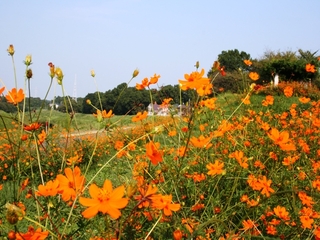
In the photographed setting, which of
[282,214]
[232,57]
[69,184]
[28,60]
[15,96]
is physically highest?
[232,57]

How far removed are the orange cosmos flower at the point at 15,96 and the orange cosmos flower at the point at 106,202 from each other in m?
0.56

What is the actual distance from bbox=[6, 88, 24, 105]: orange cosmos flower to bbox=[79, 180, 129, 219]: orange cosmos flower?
0.56 m

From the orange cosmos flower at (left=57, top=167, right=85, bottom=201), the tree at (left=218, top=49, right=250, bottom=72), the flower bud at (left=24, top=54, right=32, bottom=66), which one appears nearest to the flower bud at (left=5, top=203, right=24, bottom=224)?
the orange cosmos flower at (left=57, top=167, right=85, bottom=201)

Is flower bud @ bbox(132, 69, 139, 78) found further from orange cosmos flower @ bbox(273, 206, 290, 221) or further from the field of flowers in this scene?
orange cosmos flower @ bbox(273, 206, 290, 221)

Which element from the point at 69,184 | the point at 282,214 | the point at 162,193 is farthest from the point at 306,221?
the point at 69,184

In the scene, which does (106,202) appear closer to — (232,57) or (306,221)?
(306,221)

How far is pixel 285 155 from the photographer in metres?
2.00

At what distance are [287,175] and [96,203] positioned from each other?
160cm

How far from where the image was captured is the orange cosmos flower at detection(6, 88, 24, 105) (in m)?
1.03

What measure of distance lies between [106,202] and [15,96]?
0.67m

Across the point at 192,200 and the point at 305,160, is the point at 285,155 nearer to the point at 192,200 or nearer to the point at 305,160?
the point at 305,160

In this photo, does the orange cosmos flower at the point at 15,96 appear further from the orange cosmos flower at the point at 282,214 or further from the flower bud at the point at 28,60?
the orange cosmos flower at the point at 282,214

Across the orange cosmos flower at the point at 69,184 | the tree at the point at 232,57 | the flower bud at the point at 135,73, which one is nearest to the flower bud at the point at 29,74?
the orange cosmos flower at the point at 69,184

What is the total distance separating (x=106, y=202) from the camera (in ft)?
1.80
